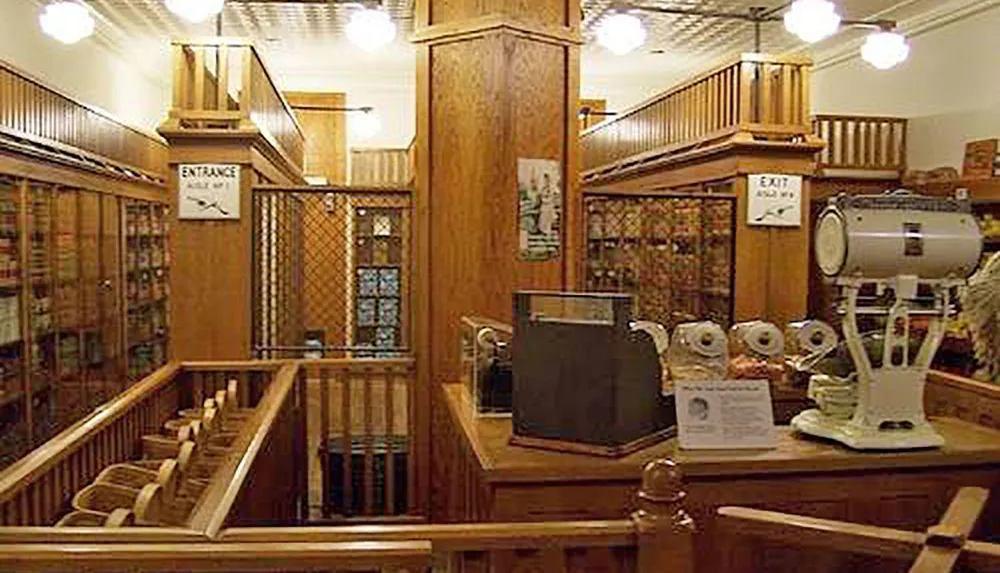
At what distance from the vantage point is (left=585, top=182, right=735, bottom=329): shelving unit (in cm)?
671

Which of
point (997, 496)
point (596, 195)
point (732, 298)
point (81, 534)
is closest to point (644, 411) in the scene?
point (997, 496)

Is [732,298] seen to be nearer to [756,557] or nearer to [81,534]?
[756,557]

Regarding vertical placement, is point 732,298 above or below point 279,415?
above

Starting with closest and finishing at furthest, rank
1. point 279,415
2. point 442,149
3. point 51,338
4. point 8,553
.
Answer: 1. point 8,553
2. point 279,415
3. point 442,149
4. point 51,338

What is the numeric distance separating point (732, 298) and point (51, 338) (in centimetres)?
423

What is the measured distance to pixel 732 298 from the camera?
5.46 m

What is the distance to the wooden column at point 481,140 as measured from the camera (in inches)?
161

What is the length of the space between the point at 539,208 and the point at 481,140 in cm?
38

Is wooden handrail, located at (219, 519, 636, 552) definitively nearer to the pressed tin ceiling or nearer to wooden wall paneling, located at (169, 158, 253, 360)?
wooden wall paneling, located at (169, 158, 253, 360)

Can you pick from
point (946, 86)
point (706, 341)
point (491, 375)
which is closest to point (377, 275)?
point (946, 86)

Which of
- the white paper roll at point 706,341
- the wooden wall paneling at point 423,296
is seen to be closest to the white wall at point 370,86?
the wooden wall paneling at point 423,296

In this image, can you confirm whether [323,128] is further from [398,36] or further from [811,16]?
[811,16]

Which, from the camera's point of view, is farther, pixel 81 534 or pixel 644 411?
pixel 644 411

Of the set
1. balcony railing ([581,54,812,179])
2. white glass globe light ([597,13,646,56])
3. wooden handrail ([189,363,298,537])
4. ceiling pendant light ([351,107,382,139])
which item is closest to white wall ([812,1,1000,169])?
balcony railing ([581,54,812,179])
